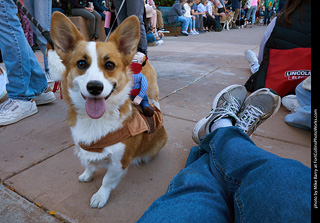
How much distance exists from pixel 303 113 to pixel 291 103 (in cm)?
50

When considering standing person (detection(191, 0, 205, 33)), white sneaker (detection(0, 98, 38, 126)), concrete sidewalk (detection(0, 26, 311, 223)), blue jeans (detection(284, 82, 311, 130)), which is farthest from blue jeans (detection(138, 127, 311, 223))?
standing person (detection(191, 0, 205, 33))

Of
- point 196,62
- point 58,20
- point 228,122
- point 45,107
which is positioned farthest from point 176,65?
point 58,20

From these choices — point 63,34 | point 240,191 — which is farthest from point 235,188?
point 63,34

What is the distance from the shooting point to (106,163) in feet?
5.10

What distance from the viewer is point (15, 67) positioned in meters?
2.66

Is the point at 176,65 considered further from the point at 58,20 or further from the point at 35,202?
the point at 35,202

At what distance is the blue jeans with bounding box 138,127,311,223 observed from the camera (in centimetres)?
85

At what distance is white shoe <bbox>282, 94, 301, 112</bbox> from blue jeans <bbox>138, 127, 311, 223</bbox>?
5.82ft

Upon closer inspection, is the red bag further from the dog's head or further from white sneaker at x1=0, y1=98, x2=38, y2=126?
white sneaker at x1=0, y1=98, x2=38, y2=126

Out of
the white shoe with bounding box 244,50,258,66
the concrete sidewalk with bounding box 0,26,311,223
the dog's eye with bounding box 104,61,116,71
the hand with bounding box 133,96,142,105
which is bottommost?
the concrete sidewalk with bounding box 0,26,311,223

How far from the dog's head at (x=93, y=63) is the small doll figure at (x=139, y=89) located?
0.33 m

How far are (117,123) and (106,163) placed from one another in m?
0.30

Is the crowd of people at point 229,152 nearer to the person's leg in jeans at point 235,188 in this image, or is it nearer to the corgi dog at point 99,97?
the person's leg in jeans at point 235,188

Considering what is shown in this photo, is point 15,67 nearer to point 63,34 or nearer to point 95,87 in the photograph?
point 63,34
